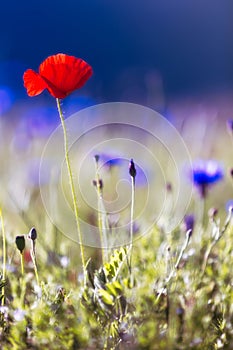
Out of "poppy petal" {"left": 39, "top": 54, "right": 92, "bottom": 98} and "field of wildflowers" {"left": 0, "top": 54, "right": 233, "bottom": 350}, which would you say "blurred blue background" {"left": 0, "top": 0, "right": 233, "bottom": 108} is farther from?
"poppy petal" {"left": 39, "top": 54, "right": 92, "bottom": 98}

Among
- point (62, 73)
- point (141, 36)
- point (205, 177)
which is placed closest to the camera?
point (62, 73)

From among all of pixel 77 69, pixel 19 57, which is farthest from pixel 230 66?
pixel 77 69

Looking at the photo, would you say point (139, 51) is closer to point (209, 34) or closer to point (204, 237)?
point (209, 34)

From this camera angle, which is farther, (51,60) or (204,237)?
(204,237)

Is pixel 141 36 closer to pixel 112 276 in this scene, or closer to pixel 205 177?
pixel 205 177

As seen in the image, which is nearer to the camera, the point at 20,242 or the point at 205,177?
the point at 20,242

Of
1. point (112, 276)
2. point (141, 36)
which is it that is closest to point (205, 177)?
point (112, 276)
